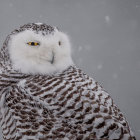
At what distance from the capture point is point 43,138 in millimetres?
1147

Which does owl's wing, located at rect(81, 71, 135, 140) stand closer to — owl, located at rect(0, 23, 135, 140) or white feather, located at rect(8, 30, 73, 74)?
owl, located at rect(0, 23, 135, 140)

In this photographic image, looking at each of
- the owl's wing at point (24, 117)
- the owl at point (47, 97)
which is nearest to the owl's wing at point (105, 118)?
the owl at point (47, 97)

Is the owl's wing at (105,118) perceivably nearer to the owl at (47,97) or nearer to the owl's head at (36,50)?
the owl at (47,97)

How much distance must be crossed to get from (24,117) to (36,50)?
36 centimetres

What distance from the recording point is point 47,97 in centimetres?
120

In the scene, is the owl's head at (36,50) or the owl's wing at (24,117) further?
the owl's head at (36,50)

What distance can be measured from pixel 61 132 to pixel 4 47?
0.63 meters

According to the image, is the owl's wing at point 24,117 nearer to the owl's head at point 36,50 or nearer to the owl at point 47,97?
the owl at point 47,97

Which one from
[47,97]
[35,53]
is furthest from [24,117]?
[35,53]

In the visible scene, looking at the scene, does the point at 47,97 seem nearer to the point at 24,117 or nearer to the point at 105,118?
the point at 24,117

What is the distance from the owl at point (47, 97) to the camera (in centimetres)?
115

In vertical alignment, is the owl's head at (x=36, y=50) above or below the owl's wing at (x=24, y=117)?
Answer: above

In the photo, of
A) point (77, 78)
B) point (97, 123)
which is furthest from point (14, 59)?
point (97, 123)

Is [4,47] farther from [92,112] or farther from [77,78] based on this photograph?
[92,112]
